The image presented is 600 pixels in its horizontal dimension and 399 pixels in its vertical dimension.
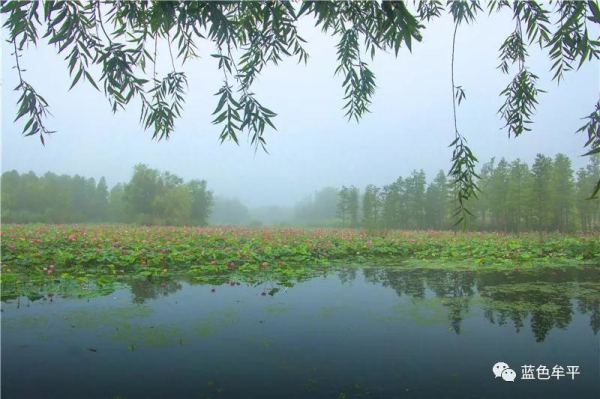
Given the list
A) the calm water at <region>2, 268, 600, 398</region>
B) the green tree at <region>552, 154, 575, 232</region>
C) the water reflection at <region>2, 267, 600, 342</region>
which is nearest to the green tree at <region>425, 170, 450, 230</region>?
the green tree at <region>552, 154, 575, 232</region>

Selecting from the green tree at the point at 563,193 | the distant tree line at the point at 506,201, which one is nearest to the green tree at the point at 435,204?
the distant tree line at the point at 506,201

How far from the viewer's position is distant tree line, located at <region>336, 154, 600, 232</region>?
17.8 metres

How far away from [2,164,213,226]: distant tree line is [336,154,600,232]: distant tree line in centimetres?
1130

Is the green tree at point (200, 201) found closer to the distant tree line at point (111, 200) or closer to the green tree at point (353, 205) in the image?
the distant tree line at point (111, 200)

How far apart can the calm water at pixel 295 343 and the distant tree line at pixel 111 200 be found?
18166 mm

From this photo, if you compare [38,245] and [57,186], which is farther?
[57,186]

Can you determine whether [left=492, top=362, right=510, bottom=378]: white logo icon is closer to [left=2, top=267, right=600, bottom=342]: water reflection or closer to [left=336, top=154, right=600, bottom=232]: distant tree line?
[left=2, top=267, right=600, bottom=342]: water reflection

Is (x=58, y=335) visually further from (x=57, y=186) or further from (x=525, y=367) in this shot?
(x=57, y=186)

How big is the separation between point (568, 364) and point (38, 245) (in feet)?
23.0

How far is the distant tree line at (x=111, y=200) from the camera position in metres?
20.3

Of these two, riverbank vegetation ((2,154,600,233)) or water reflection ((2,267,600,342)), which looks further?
riverbank vegetation ((2,154,600,233))

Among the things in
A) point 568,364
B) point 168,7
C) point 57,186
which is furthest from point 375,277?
point 57,186

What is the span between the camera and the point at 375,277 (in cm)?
467

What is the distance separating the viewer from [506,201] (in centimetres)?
1955
